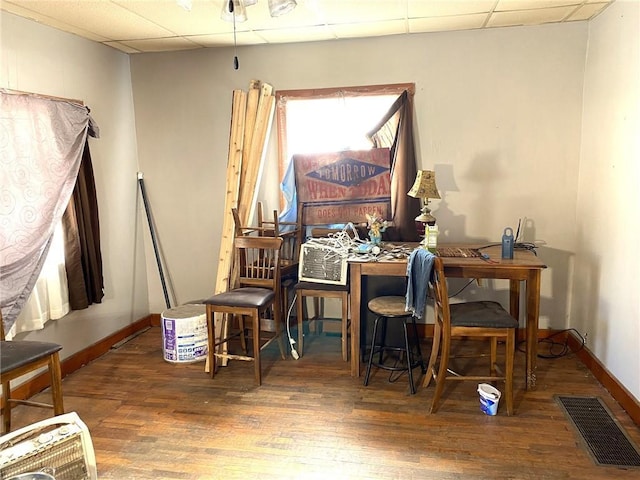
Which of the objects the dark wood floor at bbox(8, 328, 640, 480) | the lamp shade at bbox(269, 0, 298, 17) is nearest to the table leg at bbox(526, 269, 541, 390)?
the dark wood floor at bbox(8, 328, 640, 480)

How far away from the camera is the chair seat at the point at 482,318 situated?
2602 mm

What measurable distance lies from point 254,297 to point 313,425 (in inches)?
36.6

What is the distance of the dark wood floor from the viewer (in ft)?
7.23

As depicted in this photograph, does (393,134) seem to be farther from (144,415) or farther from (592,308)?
(144,415)

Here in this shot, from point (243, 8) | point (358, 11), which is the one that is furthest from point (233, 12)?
point (358, 11)

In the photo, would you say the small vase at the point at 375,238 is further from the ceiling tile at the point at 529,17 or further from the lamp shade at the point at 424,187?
the ceiling tile at the point at 529,17

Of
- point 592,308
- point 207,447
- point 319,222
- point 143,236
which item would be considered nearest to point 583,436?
point 592,308

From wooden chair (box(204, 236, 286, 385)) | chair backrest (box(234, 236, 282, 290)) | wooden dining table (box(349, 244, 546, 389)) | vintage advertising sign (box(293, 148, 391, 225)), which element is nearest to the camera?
wooden dining table (box(349, 244, 546, 389))

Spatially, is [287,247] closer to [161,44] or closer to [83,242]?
[83,242]

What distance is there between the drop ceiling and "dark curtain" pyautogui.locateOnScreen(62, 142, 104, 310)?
2.81 ft

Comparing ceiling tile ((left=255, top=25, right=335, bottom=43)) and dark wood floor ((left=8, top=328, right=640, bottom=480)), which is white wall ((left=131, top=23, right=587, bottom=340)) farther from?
dark wood floor ((left=8, top=328, right=640, bottom=480))

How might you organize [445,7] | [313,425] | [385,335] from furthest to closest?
[385,335]
[445,7]
[313,425]

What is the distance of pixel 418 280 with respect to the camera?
2.74 meters

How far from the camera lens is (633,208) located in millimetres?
2580
